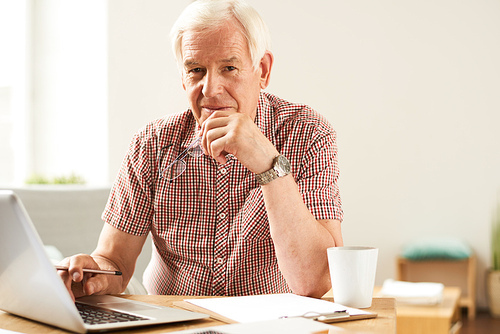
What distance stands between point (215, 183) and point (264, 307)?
59 centimetres

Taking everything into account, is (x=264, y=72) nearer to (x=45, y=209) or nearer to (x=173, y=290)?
(x=173, y=290)

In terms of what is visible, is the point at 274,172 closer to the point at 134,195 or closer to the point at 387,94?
the point at 134,195

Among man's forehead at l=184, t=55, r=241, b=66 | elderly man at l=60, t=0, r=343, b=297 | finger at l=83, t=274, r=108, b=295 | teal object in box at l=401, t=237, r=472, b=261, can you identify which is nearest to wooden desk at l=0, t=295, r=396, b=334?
finger at l=83, t=274, r=108, b=295

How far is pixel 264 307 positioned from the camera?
0.91 m

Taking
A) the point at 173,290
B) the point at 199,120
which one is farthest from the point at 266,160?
the point at 173,290

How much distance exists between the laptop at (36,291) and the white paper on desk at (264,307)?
5 cm

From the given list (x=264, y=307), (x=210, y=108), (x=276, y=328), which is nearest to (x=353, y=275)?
(x=264, y=307)

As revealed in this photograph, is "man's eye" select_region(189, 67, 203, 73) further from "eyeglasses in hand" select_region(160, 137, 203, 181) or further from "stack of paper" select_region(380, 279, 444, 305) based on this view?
"stack of paper" select_region(380, 279, 444, 305)

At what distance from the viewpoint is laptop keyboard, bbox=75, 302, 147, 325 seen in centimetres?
81

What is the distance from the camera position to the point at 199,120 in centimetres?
136

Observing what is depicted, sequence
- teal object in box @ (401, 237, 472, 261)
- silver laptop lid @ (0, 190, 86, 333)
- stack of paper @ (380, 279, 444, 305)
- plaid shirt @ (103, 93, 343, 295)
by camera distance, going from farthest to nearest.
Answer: teal object in box @ (401, 237, 472, 261) < stack of paper @ (380, 279, 444, 305) < plaid shirt @ (103, 93, 343, 295) < silver laptop lid @ (0, 190, 86, 333)

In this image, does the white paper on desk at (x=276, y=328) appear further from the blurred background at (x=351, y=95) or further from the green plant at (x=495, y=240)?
the green plant at (x=495, y=240)

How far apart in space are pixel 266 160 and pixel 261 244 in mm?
321

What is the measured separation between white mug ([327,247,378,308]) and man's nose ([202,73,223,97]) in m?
0.47
